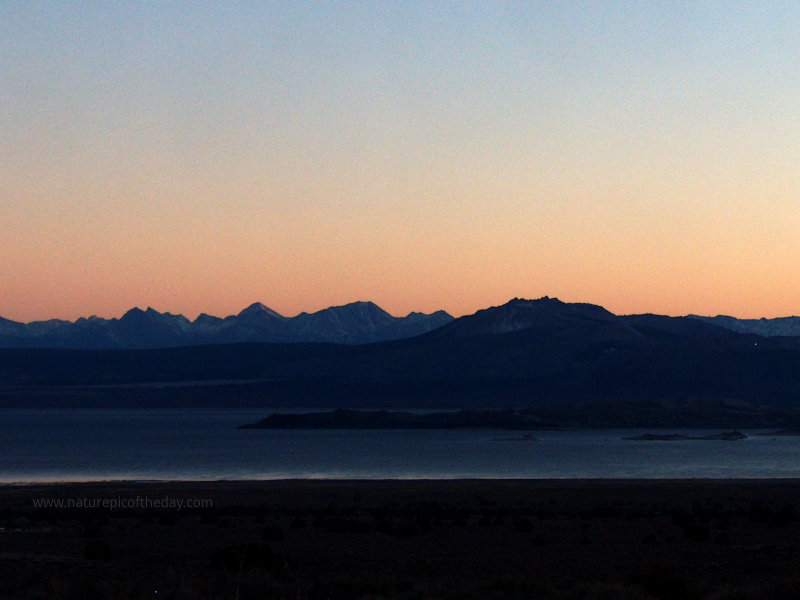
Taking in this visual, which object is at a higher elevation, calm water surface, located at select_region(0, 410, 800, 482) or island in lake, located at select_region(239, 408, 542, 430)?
island in lake, located at select_region(239, 408, 542, 430)

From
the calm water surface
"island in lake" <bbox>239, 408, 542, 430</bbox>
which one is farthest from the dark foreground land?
"island in lake" <bbox>239, 408, 542, 430</bbox>

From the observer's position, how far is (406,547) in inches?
1120

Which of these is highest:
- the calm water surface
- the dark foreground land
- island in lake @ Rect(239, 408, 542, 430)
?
island in lake @ Rect(239, 408, 542, 430)

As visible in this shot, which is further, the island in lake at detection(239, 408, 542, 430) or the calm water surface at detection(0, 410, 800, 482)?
the island in lake at detection(239, 408, 542, 430)

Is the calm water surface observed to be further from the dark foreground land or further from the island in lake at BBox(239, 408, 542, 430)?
the dark foreground land

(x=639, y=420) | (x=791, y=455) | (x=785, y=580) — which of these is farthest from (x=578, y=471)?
(x=639, y=420)

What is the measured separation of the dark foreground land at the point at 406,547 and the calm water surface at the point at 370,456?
2334cm

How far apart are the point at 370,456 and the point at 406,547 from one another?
66.7 m

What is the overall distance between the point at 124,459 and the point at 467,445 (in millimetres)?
39518

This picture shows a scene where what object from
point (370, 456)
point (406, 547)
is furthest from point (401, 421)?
point (406, 547)

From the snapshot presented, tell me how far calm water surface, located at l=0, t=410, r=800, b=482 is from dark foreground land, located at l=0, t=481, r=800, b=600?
23338mm

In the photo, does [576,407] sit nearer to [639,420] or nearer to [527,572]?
[639,420]

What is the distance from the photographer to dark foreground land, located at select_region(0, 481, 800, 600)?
814 inches

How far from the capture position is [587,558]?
85.8 ft
